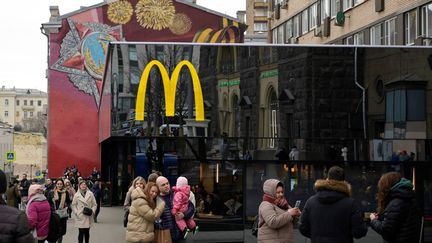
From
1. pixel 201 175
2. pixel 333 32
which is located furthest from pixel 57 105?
pixel 201 175

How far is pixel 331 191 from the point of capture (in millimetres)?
7227

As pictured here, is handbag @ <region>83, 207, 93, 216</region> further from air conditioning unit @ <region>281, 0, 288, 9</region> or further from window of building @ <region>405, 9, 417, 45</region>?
air conditioning unit @ <region>281, 0, 288, 9</region>

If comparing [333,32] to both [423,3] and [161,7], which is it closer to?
[423,3]

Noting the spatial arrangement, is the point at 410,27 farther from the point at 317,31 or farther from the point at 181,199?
the point at 181,199

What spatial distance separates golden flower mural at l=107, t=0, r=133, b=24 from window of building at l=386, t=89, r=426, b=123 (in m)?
31.7

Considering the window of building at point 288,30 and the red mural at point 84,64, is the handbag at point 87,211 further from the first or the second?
the window of building at point 288,30

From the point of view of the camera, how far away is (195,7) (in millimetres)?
47094

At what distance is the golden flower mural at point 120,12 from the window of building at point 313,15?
11023 mm

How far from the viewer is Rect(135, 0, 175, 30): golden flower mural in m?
46.2

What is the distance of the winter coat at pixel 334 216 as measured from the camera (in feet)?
23.5

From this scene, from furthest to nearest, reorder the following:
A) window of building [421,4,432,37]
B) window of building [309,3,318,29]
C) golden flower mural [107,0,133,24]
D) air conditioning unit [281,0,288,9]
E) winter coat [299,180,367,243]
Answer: golden flower mural [107,0,133,24], air conditioning unit [281,0,288,9], window of building [309,3,318,29], window of building [421,4,432,37], winter coat [299,180,367,243]

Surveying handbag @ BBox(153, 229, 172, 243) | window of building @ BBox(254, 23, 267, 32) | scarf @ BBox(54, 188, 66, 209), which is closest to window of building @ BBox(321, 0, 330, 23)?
scarf @ BBox(54, 188, 66, 209)

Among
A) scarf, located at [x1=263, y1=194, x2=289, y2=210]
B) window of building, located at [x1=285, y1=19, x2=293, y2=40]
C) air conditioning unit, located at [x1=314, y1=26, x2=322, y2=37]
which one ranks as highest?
window of building, located at [x1=285, y1=19, x2=293, y2=40]

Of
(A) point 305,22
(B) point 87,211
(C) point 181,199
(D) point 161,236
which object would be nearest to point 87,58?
(A) point 305,22
